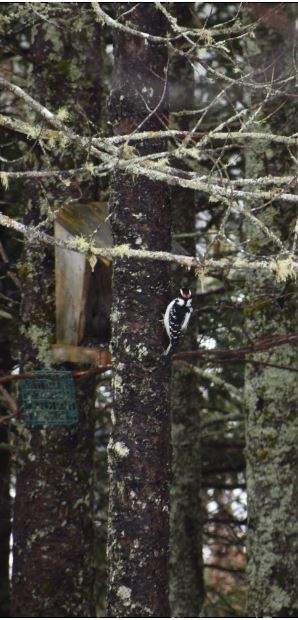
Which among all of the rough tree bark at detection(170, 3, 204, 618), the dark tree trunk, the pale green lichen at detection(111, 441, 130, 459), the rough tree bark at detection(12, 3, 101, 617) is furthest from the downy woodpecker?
the dark tree trunk

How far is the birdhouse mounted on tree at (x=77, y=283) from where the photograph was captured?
6383mm

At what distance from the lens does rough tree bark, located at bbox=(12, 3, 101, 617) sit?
6352 mm

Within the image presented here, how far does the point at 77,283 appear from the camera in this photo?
641 centimetres

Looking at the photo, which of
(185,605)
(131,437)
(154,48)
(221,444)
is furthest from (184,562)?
(154,48)

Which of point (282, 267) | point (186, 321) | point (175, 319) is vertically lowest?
point (282, 267)

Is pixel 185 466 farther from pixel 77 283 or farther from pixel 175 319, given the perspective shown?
pixel 175 319

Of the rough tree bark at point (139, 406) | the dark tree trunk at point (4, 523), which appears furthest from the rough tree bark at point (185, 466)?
the rough tree bark at point (139, 406)

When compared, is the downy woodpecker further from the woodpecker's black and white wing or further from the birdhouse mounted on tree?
the birdhouse mounted on tree

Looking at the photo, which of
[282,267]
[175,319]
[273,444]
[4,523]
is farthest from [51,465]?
[4,523]

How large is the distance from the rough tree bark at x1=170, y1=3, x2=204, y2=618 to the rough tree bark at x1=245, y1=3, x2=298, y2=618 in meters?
1.73

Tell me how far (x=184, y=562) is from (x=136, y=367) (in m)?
4.52

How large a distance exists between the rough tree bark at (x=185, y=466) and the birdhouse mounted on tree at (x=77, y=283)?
6.51 ft

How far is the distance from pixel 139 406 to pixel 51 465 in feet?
6.82

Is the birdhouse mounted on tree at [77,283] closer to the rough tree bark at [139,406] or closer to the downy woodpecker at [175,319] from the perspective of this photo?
the downy woodpecker at [175,319]
